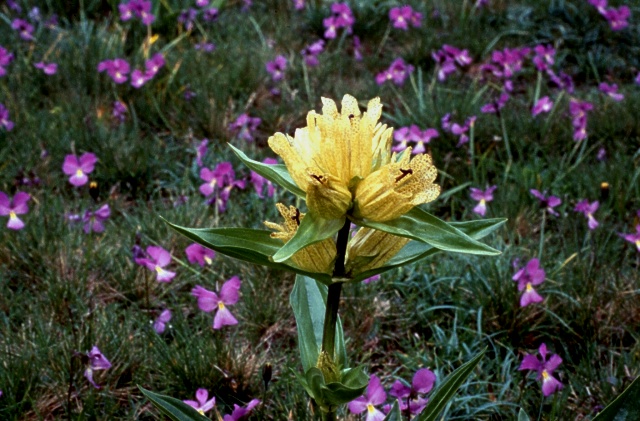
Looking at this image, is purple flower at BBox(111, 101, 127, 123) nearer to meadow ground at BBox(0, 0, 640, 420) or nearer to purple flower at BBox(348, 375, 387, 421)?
meadow ground at BBox(0, 0, 640, 420)

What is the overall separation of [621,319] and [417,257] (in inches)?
56.2

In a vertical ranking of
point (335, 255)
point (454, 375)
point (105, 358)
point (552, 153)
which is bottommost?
point (552, 153)

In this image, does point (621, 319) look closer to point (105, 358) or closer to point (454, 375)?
point (454, 375)

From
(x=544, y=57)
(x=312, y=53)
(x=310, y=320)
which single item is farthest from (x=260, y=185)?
(x=544, y=57)

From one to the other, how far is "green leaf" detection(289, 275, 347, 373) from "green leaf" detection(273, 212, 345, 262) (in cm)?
33

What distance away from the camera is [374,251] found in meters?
1.49

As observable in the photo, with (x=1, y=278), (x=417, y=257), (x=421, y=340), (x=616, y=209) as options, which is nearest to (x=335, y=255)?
(x=417, y=257)

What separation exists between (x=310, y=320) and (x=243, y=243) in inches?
13.5

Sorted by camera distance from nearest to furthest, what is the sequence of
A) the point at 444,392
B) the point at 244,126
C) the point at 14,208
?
the point at 444,392 → the point at 14,208 → the point at 244,126

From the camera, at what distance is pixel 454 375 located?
1589mm

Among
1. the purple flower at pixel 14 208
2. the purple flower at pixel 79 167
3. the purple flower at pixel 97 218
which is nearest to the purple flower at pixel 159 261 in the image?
the purple flower at pixel 97 218

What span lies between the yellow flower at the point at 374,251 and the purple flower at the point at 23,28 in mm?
3379

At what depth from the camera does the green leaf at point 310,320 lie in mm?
1629

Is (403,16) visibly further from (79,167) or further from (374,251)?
(374,251)
